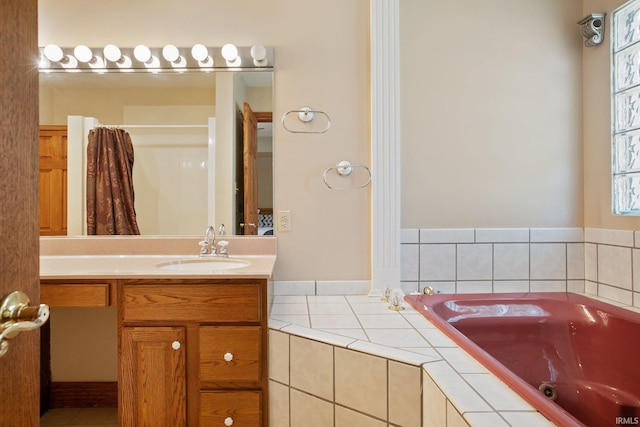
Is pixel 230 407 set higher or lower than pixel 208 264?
lower

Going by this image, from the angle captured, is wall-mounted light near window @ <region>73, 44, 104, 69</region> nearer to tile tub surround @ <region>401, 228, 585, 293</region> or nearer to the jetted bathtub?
tile tub surround @ <region>401, 228, 585, 293</region>

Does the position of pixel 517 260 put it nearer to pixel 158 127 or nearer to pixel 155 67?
pixel 158 127

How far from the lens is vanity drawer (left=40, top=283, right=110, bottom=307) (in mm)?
1371

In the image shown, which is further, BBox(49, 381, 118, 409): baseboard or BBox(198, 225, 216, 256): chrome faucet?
BBox(49, 381, 118, 409): baseboard

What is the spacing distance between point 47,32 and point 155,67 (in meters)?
0.59

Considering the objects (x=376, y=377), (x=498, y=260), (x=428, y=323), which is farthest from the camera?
(x=498, y=260)

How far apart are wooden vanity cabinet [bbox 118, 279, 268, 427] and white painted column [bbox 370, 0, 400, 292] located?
0.77 m

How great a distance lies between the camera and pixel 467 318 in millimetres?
1664

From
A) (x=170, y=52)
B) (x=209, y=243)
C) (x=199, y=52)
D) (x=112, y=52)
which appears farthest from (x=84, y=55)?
(x=209, y=243)

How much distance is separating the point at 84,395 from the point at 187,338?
43.7 inches

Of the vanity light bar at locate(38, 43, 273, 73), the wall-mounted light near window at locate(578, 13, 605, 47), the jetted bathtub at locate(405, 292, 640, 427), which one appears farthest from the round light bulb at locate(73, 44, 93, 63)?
the wall-mounted light near window at locate(578, 13, 605, 47)

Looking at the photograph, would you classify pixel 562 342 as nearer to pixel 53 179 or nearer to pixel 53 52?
pixel 53 179

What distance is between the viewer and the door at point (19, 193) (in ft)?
1.68

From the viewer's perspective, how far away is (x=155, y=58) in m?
1.85
